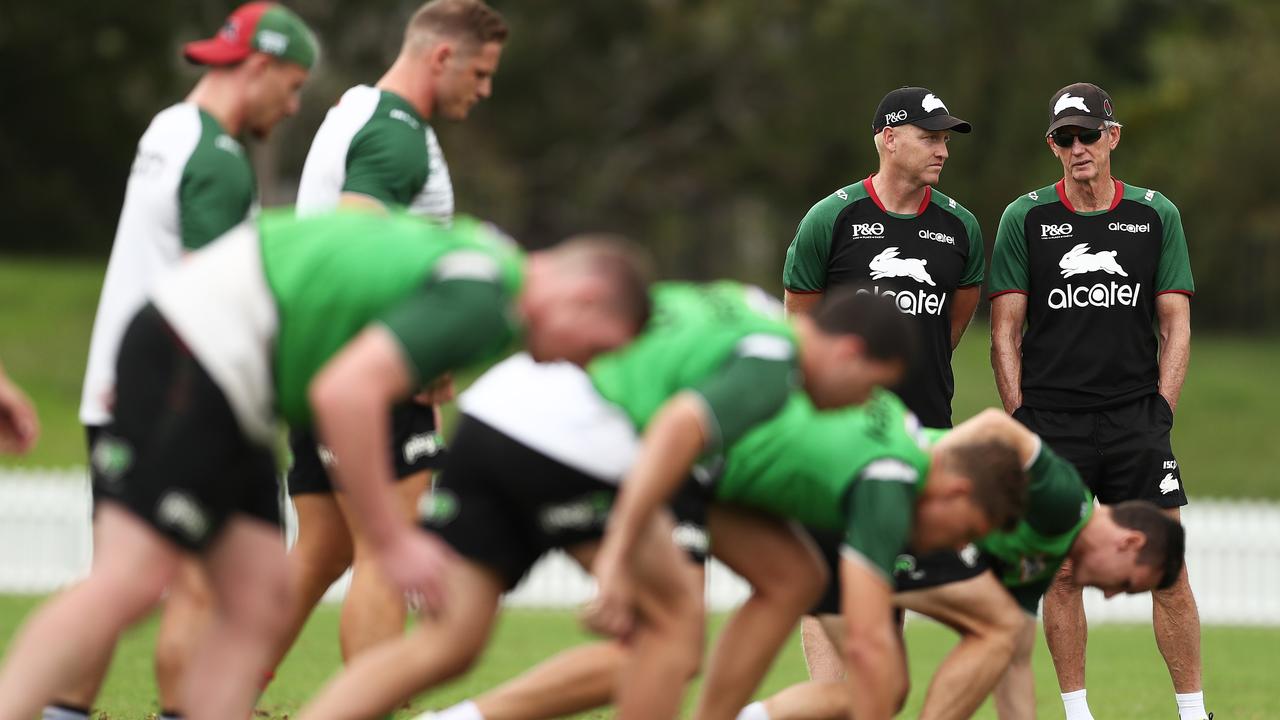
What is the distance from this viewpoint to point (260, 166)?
3209 cm

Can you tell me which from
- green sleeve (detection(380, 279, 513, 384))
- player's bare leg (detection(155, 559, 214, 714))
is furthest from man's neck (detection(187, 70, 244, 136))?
green sleeve (detection(380, 279, 513, 384))

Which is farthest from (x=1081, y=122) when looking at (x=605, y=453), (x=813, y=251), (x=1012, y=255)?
(x=605, y=453)

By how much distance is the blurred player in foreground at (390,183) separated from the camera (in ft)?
20.0

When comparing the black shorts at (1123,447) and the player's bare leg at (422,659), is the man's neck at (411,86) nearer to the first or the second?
the player's bare leg at (422,659)

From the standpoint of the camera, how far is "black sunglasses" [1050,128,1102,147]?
7.87 m

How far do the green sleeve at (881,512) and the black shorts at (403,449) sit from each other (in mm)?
1666

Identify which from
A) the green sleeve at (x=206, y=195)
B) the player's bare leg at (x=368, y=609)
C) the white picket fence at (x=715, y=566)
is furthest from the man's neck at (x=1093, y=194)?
the white picket fence at (x=715, y=566)

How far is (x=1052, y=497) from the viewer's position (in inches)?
224

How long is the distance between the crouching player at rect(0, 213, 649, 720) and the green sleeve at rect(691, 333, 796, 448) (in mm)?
295

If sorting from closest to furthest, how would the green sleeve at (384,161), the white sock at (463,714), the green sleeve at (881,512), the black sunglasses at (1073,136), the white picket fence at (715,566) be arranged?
the green sleeve at (881,512)
the white sock at (463,714)
the green sleeve at (384,161)
the black sunglasses at (1073,136)
the white picket fence at (715,566)

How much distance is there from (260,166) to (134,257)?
27297 millimetres

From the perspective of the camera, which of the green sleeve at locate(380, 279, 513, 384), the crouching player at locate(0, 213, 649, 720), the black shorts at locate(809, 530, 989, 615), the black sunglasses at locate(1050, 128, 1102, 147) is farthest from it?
the black sunglasses at locate(1050, 128, 1102, 147)

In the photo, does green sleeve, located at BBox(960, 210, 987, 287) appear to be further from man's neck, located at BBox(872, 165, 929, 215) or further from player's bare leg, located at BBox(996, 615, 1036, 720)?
player's bare leg, located at BBox(996, 615, 1036, 720)

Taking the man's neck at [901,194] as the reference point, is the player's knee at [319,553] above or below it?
below
